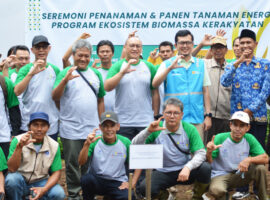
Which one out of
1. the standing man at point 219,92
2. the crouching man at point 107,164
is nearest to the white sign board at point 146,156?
the crouching man at point 107,164

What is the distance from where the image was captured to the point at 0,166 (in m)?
4.81

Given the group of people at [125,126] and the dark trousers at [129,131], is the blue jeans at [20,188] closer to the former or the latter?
the group of people at [125,126]

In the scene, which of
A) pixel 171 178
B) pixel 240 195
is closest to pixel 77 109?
pixel 171 178

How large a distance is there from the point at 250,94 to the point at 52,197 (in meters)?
2.77

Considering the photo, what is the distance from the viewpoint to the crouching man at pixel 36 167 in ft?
16.0

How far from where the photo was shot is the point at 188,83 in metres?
5.81

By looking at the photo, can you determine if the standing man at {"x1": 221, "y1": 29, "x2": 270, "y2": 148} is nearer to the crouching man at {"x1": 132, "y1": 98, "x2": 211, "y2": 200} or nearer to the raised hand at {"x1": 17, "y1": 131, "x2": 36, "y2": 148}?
the crouching man at {"x1": 132, "y1": 98, "x2": 211, "y2": 200}

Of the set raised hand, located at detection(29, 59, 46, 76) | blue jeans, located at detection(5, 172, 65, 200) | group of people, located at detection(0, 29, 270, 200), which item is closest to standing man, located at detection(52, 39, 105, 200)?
group of people, located at detection(0, 29, 270, 200)

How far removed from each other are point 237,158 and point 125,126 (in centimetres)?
146

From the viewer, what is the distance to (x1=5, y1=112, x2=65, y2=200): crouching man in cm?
488

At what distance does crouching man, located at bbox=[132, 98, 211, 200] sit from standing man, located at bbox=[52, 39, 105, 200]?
2.58ft

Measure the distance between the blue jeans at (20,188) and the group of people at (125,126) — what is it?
0.04ft

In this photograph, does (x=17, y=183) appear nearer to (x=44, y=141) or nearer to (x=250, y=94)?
(x=44, y=141)

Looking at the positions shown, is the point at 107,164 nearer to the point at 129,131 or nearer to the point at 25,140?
the point at 129,131
